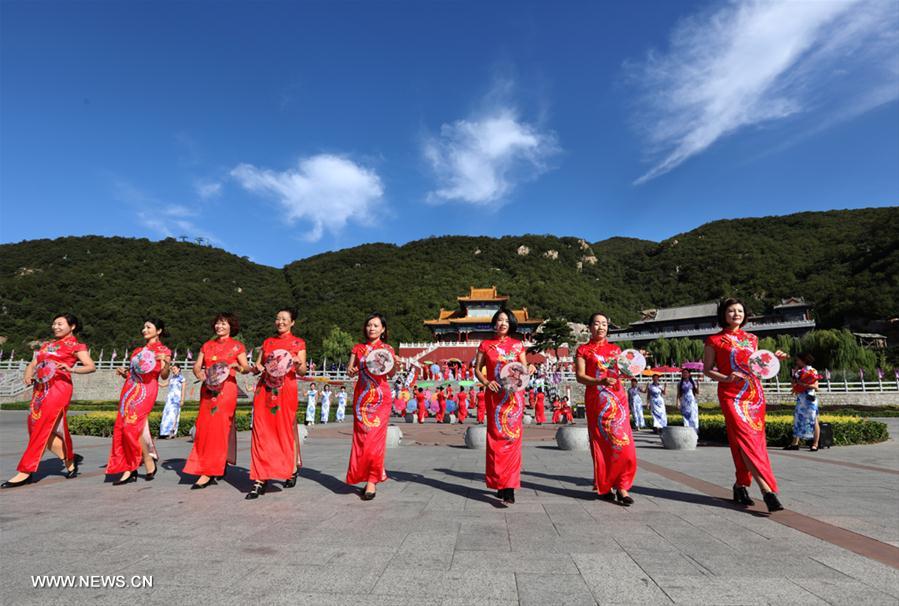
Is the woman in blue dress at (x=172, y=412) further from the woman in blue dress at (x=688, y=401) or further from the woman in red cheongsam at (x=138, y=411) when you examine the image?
the woman in blue dress at (x=688, y=401)

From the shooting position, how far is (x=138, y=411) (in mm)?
4652

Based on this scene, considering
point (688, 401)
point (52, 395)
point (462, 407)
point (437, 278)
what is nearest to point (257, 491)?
point (52, 395)

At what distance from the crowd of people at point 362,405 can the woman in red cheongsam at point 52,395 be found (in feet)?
0.04

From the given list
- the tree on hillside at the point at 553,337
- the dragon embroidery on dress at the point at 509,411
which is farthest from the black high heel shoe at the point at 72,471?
the tree on hillside at the point at 553,337

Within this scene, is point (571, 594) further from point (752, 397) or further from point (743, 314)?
point (743, 314)

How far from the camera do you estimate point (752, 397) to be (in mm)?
3777

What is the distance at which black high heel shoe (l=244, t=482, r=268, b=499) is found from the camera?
3877 mm

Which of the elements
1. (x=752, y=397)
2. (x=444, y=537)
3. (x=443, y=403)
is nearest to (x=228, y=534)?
(x=444, y=537)

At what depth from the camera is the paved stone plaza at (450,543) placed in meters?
1.95

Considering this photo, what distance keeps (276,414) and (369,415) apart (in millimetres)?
931

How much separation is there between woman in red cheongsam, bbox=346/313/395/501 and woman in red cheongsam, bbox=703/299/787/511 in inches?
113

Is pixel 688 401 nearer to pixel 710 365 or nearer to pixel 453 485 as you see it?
pixel 710 365

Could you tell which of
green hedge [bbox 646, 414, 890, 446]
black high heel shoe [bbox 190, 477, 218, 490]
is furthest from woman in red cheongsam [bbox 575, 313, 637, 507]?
green hedge [bbox 646, 414, 890, 446]

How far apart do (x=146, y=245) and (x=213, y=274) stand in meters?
13.5
